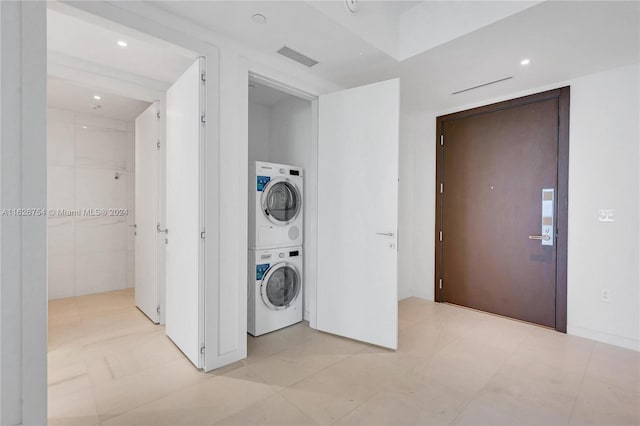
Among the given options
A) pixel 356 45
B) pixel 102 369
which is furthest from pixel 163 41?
pixel 102 369

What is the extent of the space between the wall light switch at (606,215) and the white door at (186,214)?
11.5ft

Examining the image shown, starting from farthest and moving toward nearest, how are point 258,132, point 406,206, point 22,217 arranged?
point 406,206, point 258,132, point 22,217

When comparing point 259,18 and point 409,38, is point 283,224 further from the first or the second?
point 409,38

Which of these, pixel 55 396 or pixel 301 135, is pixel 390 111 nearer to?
pixel 301 135

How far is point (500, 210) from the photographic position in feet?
11.1

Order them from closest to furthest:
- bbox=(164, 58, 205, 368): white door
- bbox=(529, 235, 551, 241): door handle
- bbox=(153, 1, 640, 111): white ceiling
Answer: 1. bbox=(153, 1, 640, 111): white ceiling
2. bbox=(164, 58, 205, 368): white door
3. bbox=(529, 235, 551, 241): door handle

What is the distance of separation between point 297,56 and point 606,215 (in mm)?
3117

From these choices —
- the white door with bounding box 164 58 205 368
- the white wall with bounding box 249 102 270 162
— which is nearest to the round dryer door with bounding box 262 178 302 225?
the white door with bounding box 164 58 205 368

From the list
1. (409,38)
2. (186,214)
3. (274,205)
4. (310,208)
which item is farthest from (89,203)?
(409,38)

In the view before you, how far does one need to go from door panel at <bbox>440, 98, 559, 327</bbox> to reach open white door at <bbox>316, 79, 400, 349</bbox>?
1608mm

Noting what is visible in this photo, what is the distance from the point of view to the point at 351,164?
9.14 ft

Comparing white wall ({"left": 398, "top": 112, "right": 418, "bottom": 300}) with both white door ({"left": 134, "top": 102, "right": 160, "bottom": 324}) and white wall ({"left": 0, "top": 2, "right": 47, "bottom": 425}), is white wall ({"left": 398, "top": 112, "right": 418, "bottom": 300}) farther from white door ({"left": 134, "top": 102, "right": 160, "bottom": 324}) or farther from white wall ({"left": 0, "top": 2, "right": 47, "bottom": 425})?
white wall ({"left": 0, "top": 2, "right": 47, "bottom": 425})

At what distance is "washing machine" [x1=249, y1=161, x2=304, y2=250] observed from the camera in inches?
114

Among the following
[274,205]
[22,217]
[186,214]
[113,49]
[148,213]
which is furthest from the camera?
[148,213]
